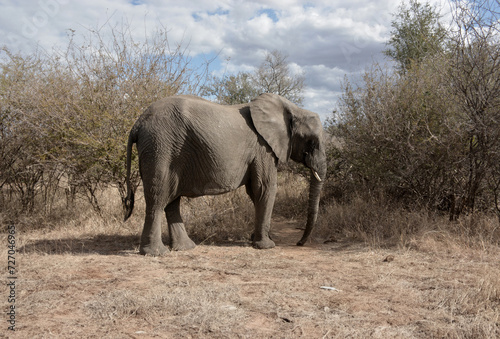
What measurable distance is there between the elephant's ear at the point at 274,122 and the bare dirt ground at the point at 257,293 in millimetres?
1674

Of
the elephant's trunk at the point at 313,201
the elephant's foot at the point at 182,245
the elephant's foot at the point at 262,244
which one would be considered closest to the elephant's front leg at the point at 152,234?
the elephant's foot at the point at 182,245

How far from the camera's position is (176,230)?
6.59 meters

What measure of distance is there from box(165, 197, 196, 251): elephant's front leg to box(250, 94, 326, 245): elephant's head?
1.84 m

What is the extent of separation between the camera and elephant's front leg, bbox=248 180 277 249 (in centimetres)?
671

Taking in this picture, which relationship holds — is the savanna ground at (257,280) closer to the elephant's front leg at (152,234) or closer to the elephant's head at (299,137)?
the elephant's front leg at (152,234)

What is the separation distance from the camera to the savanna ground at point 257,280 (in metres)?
3.65

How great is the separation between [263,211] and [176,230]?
1.41 m

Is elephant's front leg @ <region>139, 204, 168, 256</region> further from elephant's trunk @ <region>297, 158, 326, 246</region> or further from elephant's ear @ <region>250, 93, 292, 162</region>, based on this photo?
elephant's trunk @ <region>297, 158, 326, 246</region>

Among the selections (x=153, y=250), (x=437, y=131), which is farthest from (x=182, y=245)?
(x=437, y=131)

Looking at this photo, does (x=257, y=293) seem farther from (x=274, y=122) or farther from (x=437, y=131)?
(x=437, y=131)

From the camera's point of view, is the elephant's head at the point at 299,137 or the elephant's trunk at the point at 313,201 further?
the elephant's trunk at the point at 313,201

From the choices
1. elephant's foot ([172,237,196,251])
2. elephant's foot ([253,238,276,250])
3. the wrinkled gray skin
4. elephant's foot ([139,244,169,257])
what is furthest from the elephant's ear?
elephant's foot ([139,244,169,257])

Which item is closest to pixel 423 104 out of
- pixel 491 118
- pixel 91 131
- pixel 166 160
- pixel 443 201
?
pixel 491 118

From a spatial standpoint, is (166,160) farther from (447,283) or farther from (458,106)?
(458,106)
